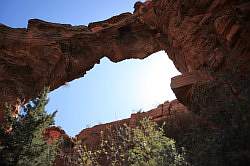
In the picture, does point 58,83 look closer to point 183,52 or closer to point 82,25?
point 82,25

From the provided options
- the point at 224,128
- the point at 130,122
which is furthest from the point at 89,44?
the point at 224,128

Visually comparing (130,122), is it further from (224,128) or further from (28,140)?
(224,128)

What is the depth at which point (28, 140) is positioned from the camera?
14.7 m

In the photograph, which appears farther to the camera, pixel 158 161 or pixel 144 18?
pixel 144 18

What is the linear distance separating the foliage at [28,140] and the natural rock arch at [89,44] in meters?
8.45

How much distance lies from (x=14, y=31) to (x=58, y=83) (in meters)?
5.15

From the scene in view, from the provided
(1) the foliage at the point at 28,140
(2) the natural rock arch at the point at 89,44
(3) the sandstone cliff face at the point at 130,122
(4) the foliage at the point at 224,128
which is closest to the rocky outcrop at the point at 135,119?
(3) the sandstone cliff face at the point at 130,122

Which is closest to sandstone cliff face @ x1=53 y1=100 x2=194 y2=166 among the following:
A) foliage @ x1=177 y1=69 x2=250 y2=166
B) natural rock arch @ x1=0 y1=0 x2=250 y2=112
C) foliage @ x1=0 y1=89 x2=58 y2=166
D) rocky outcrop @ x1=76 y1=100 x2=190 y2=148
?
rocky outcrop @ x1=76 y1=100 x2=190 y2=148

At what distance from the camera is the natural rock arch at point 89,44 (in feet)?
64.4

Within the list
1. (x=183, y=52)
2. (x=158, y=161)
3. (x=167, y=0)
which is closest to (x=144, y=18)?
(x=167, y=0)

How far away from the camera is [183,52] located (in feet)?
65.5

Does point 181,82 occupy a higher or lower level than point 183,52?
lower

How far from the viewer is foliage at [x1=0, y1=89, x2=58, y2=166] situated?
1416 centimetres

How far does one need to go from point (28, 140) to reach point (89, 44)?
12672 mm
